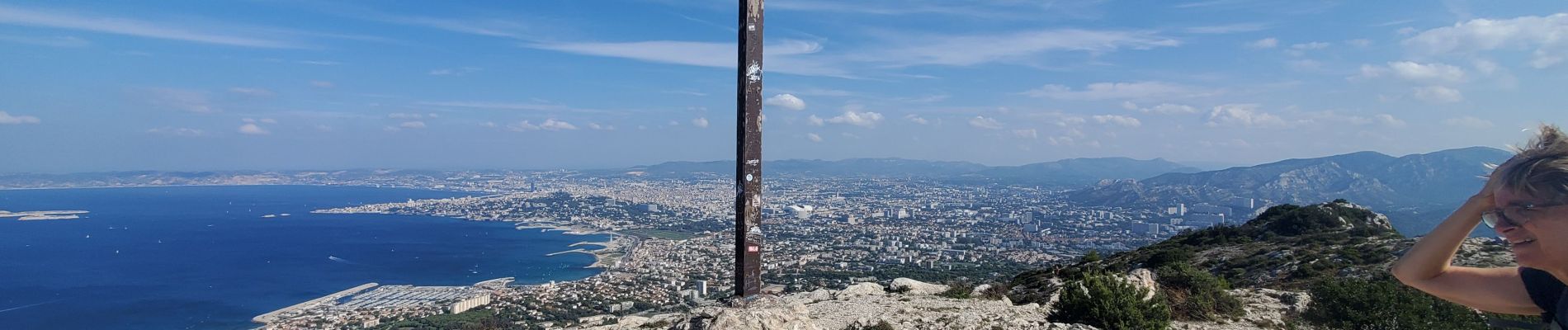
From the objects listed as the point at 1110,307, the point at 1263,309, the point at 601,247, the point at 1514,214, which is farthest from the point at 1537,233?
the point at 601,247

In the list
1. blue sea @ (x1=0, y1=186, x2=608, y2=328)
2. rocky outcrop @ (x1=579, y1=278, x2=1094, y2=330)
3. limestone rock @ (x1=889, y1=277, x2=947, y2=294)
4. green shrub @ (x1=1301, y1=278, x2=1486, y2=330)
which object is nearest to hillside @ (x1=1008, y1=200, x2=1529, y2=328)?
green shrub @ (x1=1301, y1=278, x2=1486, y2=330)

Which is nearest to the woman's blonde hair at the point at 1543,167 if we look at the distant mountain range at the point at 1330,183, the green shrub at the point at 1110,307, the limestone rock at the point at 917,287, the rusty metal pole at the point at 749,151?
the rusty metal pole at the point at 749,151

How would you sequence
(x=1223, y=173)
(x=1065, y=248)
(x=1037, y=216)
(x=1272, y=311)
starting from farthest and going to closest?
(x=1223, y=173)
(x=1037, y=216)
(x=1065, y=248)
(x=1272, y=311)

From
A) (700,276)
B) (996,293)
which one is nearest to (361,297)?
(700,276)

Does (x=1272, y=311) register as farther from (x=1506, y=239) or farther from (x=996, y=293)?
(x=1506, y=239)

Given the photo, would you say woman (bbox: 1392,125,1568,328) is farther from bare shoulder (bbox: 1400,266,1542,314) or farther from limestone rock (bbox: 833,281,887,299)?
limestone rock (bbox: 833,281,887,299)

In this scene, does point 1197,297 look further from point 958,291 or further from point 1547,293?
point 1547,293

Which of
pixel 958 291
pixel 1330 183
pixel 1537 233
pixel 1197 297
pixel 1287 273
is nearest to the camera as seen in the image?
pixel 1537 233
